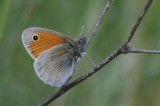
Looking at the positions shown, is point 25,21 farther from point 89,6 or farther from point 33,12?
point 89,6

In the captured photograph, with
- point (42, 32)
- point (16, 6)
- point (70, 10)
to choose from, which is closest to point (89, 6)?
point (70, 10)

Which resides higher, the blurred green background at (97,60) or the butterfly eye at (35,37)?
the butterfly eye at (35,37)

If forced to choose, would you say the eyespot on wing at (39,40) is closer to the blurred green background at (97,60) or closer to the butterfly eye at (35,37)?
the butterfly eye at (35,37)

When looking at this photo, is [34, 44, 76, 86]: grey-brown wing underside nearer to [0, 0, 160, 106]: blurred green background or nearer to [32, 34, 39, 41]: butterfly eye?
[32, 34, 39, 41]: butterfly eye

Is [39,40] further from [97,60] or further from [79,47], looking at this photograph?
[97,60]

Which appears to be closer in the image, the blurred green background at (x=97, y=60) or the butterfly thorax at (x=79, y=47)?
the butterfly thorax at (x=79, y=47)

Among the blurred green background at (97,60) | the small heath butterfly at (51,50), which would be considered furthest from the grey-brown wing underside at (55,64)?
the blurred green background at (97,60)

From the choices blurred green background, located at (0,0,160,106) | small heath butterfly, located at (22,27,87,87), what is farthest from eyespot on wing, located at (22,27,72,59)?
blurred green background, located at (0,0,160,106)
